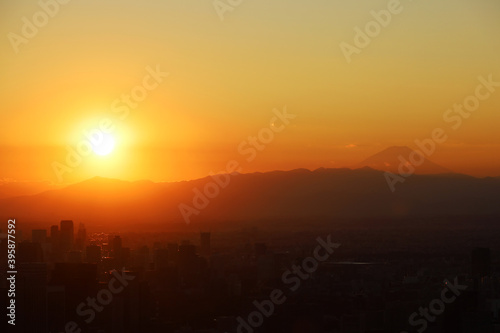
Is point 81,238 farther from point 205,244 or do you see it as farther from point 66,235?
point 205,244

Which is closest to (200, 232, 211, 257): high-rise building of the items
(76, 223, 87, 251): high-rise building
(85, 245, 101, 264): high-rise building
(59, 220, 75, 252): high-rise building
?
(76, 223, 87, 251): high-rise building

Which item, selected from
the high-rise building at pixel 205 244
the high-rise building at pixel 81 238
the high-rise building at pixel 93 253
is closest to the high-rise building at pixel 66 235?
the high-rise building at pixel 81 238

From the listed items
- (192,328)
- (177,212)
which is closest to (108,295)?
(192,328)

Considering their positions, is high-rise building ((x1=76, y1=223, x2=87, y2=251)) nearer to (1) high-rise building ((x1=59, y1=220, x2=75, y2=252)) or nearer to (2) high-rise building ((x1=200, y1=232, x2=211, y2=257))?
(1) high-rise building ((x1=59, y1=220, x2=75, y2=252))

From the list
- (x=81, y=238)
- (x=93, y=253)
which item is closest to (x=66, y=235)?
(x=81, y=238)

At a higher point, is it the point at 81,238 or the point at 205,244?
the point at 205,244

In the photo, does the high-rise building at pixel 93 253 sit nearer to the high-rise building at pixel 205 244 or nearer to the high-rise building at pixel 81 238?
the high-rise building at pixel 81 238
